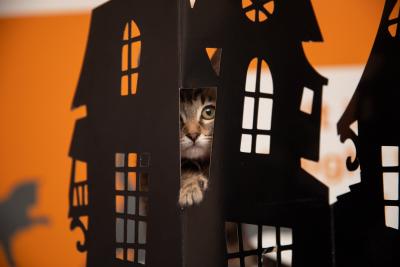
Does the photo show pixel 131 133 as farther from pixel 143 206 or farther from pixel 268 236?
pixel 268 236

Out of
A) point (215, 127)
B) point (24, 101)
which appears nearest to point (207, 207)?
point (215, 127)

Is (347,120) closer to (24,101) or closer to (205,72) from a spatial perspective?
(205,72)

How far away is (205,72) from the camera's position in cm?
121

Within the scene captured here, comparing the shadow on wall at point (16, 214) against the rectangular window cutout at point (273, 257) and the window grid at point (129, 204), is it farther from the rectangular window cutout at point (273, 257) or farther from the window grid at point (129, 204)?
the rectangular window cutout at point (273, 257)

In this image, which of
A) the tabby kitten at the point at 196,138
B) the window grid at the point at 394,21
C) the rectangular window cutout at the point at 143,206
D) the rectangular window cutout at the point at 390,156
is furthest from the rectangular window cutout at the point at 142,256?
the window grid at the point at 394,21

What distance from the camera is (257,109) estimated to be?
1.20m

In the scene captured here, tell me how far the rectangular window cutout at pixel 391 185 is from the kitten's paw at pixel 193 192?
22.2 inches

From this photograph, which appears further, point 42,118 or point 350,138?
point 42,118

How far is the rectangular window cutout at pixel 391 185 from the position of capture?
3.74 feet

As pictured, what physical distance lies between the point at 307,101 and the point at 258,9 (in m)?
0.35

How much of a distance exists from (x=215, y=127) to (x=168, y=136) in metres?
0.16

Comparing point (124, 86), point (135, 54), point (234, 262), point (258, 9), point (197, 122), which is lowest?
point (234, 262)

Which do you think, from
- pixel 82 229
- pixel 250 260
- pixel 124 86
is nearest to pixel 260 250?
pixel 250 260

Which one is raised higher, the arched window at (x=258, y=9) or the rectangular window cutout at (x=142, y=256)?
the arched window at (x=258, y=9)
